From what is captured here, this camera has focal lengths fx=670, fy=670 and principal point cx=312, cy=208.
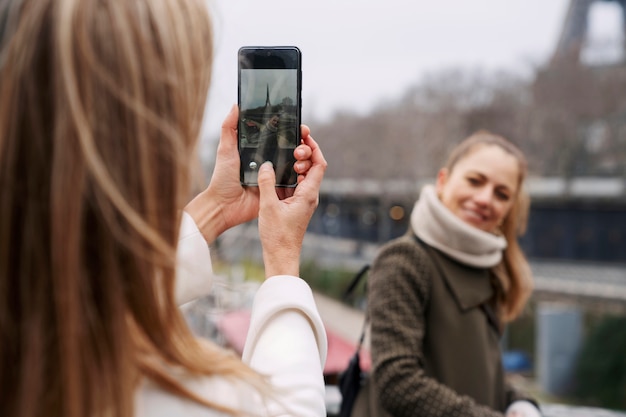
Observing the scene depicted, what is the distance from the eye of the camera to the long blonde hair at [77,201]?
60 cm

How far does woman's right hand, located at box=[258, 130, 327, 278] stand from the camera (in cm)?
89

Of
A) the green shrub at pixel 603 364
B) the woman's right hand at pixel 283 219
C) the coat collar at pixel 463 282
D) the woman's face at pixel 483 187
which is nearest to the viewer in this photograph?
the woman's right hand at pixel 283 219

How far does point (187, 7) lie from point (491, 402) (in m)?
1.39

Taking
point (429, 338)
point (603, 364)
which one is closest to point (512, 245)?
point (429, 338)

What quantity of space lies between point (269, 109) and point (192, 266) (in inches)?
10.6

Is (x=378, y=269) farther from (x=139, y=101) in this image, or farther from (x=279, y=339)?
(x=139, y=101)

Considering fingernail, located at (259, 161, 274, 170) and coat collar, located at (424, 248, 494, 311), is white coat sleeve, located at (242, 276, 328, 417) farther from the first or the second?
coat collar, located at (424, 248, 494, 311)

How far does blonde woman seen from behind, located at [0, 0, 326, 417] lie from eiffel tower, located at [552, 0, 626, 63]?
70.2 ft

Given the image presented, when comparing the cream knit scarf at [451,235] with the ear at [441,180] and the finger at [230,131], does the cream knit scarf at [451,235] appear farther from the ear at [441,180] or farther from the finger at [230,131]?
the finger at [230,131]

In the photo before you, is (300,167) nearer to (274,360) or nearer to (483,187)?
(274,360)

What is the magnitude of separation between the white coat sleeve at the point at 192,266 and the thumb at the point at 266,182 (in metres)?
0.11

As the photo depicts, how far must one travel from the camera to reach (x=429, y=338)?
5.50ft

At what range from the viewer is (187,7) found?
0.69 metres

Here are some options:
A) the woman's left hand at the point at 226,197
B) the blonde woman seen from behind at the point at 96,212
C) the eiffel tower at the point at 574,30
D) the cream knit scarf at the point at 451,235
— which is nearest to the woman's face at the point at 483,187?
the cream knit scarf at the point at 451,235
